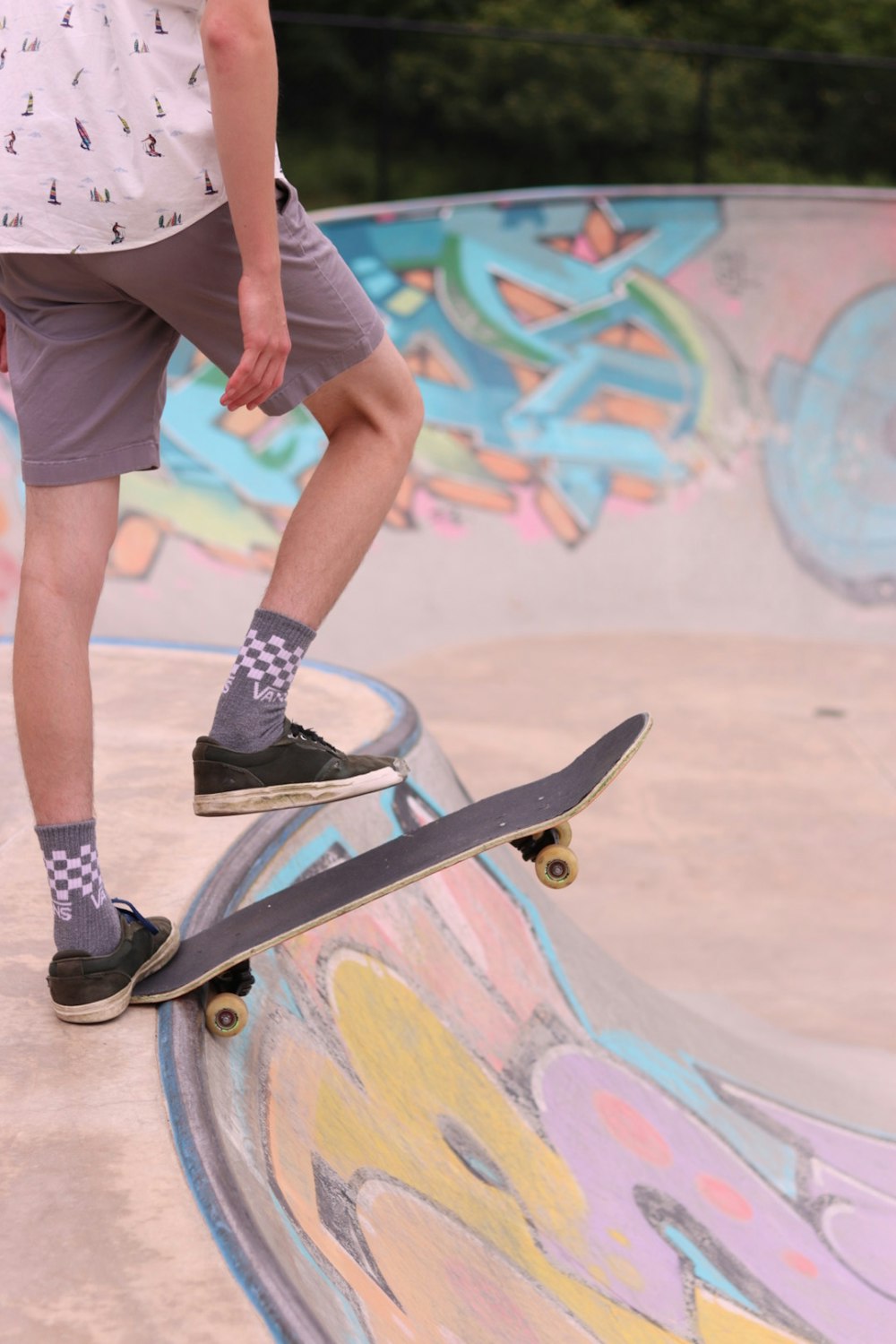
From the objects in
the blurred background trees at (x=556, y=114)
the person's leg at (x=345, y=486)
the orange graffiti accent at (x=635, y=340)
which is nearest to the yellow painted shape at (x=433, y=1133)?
the person's leg at (x=345, y=486)

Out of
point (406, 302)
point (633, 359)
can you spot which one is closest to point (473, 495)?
point (406, 302)

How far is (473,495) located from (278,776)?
850cm

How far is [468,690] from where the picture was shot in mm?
9188

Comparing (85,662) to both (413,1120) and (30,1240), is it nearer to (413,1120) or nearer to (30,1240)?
(30,1240)

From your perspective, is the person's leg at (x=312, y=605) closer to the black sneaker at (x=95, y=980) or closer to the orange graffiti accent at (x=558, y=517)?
the black sneaker at (x=95, y=980)

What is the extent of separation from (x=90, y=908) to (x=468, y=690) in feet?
23.0

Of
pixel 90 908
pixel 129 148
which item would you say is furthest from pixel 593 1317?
pixel 129 148

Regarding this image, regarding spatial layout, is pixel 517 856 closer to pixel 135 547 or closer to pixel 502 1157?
pixel 502 1157

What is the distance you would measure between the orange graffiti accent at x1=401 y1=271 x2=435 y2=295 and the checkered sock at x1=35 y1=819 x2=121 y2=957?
29.8ft

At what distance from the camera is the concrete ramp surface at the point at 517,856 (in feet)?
6.68

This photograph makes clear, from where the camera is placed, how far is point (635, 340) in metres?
11.5

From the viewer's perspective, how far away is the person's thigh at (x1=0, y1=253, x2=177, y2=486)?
2.12 m

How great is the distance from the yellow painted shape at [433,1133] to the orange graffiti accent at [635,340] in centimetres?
912

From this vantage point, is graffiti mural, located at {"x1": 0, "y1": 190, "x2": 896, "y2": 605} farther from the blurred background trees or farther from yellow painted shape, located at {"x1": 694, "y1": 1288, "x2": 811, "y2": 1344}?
yellow painted shape, located at {"x1": 694, "y1": 1288, "x2": 811, "y2": 1344}
